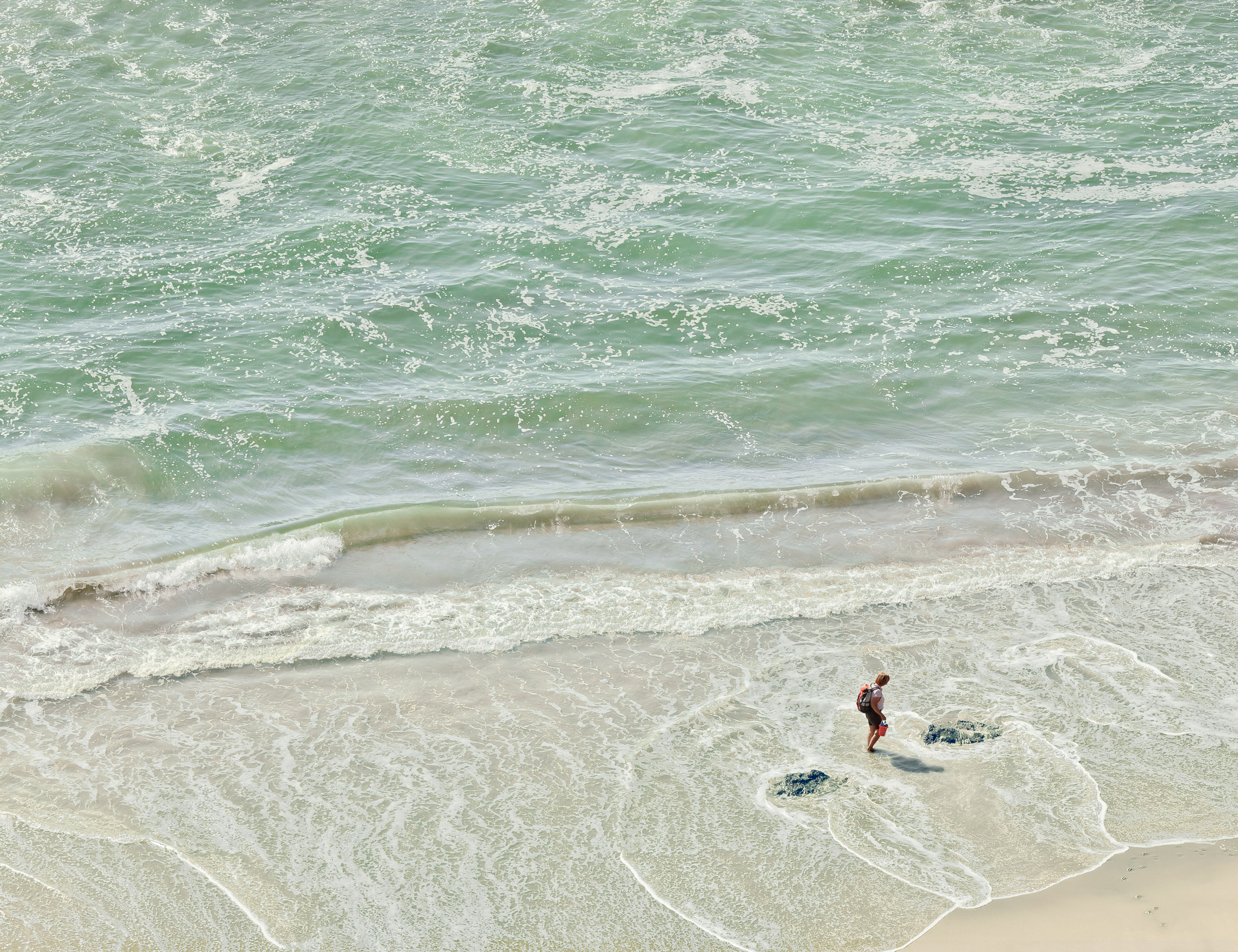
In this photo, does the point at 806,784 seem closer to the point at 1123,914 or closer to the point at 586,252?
the point at 1123,914

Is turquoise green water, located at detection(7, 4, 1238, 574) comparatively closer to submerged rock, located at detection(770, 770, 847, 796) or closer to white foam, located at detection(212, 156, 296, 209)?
white foam, located at detection(212, 156, 296, 209)

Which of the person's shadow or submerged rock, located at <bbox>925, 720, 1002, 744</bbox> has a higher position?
submerged rock, located at <bbox>925, 720, 1002, 744</bbox>

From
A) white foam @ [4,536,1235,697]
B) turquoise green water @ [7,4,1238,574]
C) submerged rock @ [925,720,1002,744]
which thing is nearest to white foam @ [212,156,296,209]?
turquoise green water @ [7,4,1238,574]

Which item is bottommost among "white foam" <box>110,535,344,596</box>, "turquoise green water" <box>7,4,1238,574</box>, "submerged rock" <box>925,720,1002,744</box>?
"submerged rock" <box>925,720,1002,744</box>

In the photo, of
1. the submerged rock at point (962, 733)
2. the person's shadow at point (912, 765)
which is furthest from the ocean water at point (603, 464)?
the submerged rock at point (962, 733)

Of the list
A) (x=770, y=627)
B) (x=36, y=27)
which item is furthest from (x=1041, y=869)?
(x=36, y=27)

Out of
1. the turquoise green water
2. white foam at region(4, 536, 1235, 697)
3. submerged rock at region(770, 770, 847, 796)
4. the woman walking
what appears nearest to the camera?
submerged rock at region(770, 770, 847, 796)
